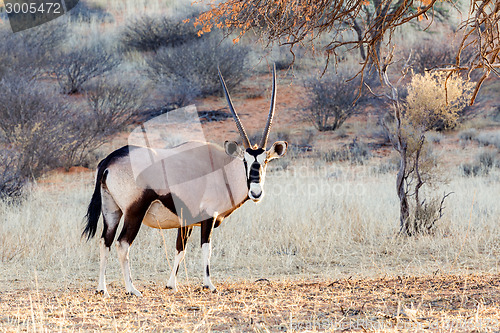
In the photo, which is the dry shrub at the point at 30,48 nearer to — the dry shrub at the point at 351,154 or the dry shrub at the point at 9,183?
the dry shrub at the point at 9,183

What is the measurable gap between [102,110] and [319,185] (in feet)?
26.9

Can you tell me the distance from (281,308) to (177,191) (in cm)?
165

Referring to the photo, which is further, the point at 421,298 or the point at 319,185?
the point at 319,185

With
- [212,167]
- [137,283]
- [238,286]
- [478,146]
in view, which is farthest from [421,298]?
[478,146]

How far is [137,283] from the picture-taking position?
6.81m

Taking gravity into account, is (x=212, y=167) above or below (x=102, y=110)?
above

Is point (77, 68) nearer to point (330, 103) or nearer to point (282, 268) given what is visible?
point (330, 103)

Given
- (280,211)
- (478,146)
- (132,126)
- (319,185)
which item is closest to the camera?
(280,211)

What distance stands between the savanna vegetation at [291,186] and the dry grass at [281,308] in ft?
0.08

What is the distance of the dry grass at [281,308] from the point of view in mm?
4090

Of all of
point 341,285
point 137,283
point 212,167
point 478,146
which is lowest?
point 478,146

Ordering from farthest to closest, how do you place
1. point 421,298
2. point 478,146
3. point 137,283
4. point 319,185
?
point 478,146, point 319,185, point 137,283, point 421,298

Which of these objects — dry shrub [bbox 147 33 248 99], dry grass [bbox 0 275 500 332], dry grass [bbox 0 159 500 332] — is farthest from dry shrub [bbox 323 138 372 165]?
dry grass [bbox 0 275 500 332]

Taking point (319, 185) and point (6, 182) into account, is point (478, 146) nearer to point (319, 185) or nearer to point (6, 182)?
point (319, 185)
